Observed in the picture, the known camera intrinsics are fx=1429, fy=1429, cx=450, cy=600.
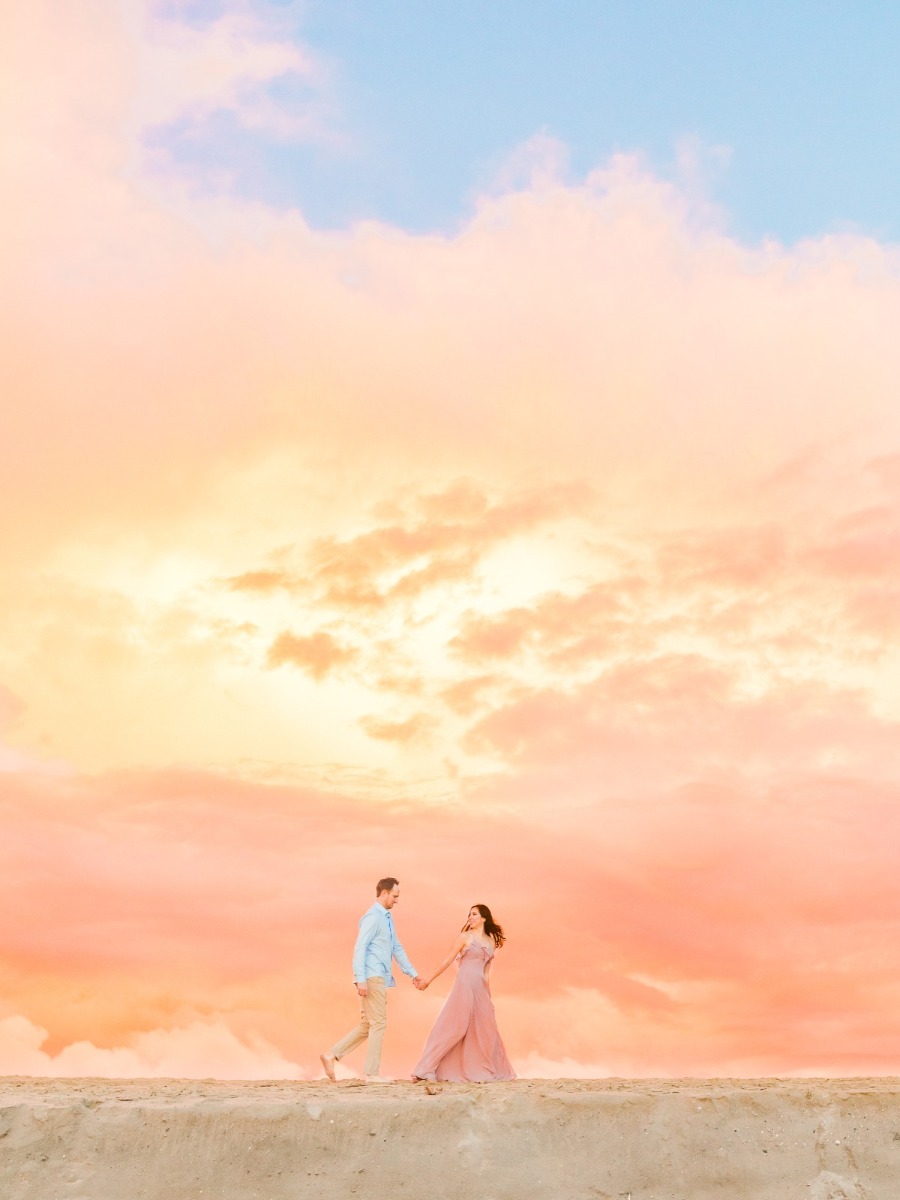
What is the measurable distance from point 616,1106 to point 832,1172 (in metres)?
2.13

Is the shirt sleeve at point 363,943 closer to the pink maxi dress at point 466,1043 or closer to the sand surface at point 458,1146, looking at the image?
the pink maxi dress at point 466,1043

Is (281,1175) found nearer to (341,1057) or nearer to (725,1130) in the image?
(341,1057)

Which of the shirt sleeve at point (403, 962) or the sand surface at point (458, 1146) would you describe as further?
the shirt sleeve at point (403, 962)

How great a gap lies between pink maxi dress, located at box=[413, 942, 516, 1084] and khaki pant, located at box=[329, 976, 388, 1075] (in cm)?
51

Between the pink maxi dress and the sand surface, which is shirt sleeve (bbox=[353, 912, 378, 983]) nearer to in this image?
the pink maxi dress

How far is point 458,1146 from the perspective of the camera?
530 inches

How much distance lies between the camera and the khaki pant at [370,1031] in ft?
52.4

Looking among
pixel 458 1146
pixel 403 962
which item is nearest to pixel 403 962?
pixel 403 962

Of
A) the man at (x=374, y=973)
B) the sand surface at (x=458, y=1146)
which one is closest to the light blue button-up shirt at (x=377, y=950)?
the man at (x=374, y=973)

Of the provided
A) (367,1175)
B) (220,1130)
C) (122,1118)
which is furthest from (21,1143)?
(367,1175)

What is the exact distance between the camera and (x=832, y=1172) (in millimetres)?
13688

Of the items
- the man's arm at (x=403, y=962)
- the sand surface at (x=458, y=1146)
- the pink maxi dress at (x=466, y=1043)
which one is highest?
the man's arm at (x=403, y=962)

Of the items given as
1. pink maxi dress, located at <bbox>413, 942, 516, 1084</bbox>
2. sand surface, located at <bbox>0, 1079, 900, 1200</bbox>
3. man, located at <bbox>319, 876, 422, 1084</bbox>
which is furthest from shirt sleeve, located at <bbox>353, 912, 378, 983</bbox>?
sand surface, located at <bbox>0, 1079, 900, 1200</bbox>

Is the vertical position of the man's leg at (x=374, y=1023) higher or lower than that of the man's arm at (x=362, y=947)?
lower
